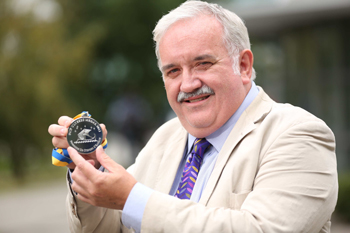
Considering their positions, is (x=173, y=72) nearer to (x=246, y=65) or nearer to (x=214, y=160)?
(x=246, y=65)

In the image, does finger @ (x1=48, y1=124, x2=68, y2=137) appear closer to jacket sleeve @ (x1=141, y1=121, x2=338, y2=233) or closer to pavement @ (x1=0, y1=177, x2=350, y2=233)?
jacket sleeve @ (x1=141, y1=121, x2=338, y2=233)

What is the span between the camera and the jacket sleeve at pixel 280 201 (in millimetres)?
2090

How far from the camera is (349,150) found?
10094mm

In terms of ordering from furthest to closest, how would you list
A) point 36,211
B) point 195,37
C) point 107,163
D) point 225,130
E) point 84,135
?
point 36,211 → point 225,130 → point 195,37 → point 84,135 → point 107,163

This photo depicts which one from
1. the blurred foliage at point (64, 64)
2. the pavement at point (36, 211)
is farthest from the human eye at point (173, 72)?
the blurred foliage at point (64, 64)

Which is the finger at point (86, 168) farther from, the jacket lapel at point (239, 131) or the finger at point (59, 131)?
the jacket lapel at point (239, 131)

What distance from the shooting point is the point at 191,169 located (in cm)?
273

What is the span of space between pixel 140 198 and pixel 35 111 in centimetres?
1078

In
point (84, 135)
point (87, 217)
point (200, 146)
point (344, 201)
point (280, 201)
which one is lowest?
point (344, 201)

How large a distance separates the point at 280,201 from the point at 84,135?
1.10m

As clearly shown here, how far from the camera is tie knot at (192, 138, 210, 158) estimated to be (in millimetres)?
2756

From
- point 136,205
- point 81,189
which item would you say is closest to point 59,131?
point 81,189

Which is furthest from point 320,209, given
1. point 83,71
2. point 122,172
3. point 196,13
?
point 83,71

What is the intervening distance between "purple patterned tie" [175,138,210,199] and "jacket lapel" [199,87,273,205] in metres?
0.20
